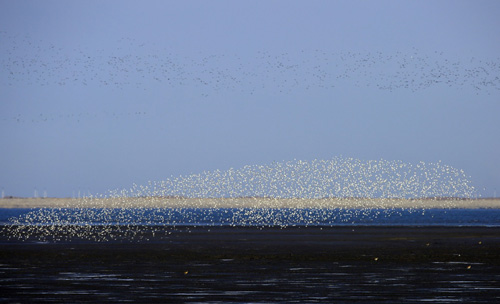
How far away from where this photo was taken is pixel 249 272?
33.3 metres

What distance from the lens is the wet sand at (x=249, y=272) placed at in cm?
2605

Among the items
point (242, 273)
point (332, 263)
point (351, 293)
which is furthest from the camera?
point (332, 263)

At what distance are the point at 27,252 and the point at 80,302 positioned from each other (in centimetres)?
2054

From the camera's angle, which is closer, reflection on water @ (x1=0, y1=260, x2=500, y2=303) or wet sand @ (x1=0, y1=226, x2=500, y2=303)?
reflection on water @ (x1=0, y1=260, x2=500, y2=303)

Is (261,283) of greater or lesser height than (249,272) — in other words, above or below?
below

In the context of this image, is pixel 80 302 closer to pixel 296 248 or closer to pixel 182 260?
pixel 182 260

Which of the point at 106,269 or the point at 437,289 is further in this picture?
the point at 106,269

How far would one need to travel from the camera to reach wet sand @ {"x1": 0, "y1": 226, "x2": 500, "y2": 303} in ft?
85.5

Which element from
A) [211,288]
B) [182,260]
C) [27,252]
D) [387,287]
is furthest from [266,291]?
[27,252]

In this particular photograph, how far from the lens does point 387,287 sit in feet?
92.4

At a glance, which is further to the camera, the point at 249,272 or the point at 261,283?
the point at 249,272

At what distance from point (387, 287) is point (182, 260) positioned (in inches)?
514

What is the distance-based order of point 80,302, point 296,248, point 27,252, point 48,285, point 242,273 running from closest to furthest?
point 80,302 < point 48,285 < point 242,273 < point 27,252 < point 296,248

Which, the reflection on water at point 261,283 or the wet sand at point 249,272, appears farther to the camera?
the wet sand at point 249,272
